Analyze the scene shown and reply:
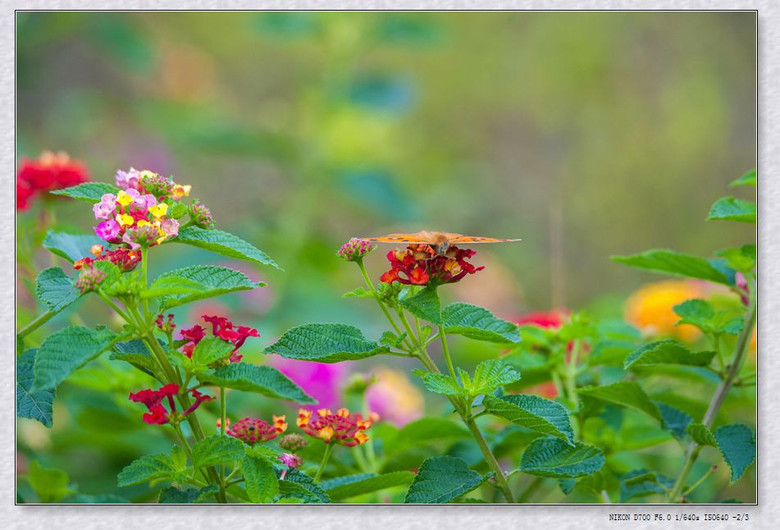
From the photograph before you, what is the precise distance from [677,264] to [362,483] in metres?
0.36

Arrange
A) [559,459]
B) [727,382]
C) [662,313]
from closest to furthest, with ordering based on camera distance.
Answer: [559,459] → [727,382] → [662,313]

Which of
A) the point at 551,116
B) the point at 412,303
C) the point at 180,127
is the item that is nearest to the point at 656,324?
the point at 412,303

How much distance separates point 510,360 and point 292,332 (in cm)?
27

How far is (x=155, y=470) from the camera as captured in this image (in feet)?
1.88

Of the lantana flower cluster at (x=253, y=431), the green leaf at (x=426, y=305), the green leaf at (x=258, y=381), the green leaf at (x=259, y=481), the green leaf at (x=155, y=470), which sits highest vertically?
the green leaf at (x=426, y=305)

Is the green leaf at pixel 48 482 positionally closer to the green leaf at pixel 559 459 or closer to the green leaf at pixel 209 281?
the green leaf at pixel 209 281

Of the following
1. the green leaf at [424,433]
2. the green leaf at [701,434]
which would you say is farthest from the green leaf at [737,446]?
the green leaf at [424,433]

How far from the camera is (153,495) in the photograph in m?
0.82

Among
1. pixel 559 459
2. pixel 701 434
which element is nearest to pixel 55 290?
pixel 559 459

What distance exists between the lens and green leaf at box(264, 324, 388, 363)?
22.5 inches

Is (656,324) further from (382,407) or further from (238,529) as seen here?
(238,529)

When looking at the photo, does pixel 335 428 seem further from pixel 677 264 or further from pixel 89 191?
pixel 677 264

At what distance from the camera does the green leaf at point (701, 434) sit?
0.65 meters

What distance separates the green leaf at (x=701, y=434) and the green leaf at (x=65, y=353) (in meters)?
0.45
